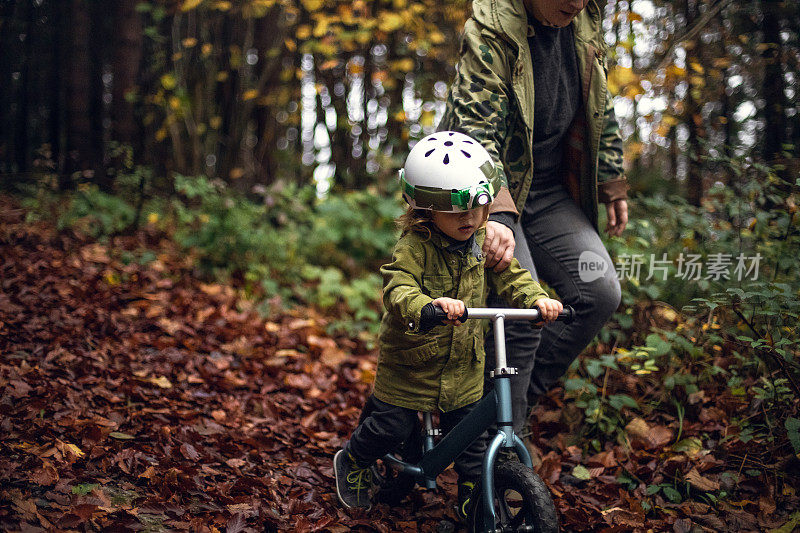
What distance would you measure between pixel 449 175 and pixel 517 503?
1309 millimetres

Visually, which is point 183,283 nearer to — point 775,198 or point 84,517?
point 84,517

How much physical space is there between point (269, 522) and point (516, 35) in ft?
8.01

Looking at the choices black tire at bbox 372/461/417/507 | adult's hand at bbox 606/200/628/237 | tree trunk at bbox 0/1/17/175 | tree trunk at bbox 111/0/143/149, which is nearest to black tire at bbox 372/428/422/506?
black tire at bbox 372/461/417/507

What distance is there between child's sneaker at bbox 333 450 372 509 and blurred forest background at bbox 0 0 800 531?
55.0 inches

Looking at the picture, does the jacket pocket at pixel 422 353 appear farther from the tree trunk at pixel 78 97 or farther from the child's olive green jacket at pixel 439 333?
the tree trunk at pixel 78 97

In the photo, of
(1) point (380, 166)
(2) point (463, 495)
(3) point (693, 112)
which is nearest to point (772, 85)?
(3) point (693, 112)

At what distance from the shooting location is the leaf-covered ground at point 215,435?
9.01 ft

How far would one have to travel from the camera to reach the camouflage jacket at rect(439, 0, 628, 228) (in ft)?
9.63

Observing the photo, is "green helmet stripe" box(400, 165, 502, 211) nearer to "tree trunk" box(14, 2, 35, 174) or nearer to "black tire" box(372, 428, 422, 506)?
"black tire" box(372, 428, 422, 506)

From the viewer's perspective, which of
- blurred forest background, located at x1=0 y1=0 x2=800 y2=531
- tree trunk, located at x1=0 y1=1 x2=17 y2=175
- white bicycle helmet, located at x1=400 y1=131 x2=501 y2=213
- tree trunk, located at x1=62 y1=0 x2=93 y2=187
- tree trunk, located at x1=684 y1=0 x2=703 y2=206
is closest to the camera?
white bicycle helmet, located at x1=400 y1=131 x2=501 y2=213

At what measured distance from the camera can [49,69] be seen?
35.4 feet

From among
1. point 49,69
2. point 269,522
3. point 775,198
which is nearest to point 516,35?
point 775,198

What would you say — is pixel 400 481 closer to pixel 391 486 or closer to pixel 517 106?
pixel 391 486

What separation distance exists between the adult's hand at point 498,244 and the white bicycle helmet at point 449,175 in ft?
0.51
